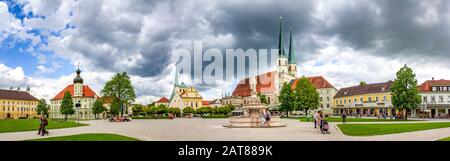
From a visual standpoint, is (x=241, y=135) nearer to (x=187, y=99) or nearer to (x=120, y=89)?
(x=120, y=89)

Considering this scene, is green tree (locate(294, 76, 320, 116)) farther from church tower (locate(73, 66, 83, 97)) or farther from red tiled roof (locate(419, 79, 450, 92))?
church tower (locate(73, 66, 83, 97))

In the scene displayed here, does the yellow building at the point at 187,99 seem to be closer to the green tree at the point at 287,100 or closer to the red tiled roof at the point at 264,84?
the red tiled roof at the point at 264,84

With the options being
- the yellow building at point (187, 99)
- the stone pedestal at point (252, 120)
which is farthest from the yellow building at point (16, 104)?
the stone pedestal at point (252, 120)

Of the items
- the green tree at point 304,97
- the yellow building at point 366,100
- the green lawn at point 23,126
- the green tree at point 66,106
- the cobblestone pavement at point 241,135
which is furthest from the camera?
the green tree at point 66,106

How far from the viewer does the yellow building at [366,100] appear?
280 ft

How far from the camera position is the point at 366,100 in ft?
307

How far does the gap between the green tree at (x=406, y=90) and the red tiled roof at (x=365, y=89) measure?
29441mm

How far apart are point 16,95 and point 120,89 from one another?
86064 millimetres

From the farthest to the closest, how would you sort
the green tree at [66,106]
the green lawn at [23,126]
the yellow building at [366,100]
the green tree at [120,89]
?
1. the green tree at [66,106]
2. the yellow building at [366,100]
3. the green tree at [120,89]
4. the green lawn at [23,126]

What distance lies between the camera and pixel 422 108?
7688cm

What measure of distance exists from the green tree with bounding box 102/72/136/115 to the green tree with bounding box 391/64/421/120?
46917 millimetres

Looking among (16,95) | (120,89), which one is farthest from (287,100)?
(16,95)
